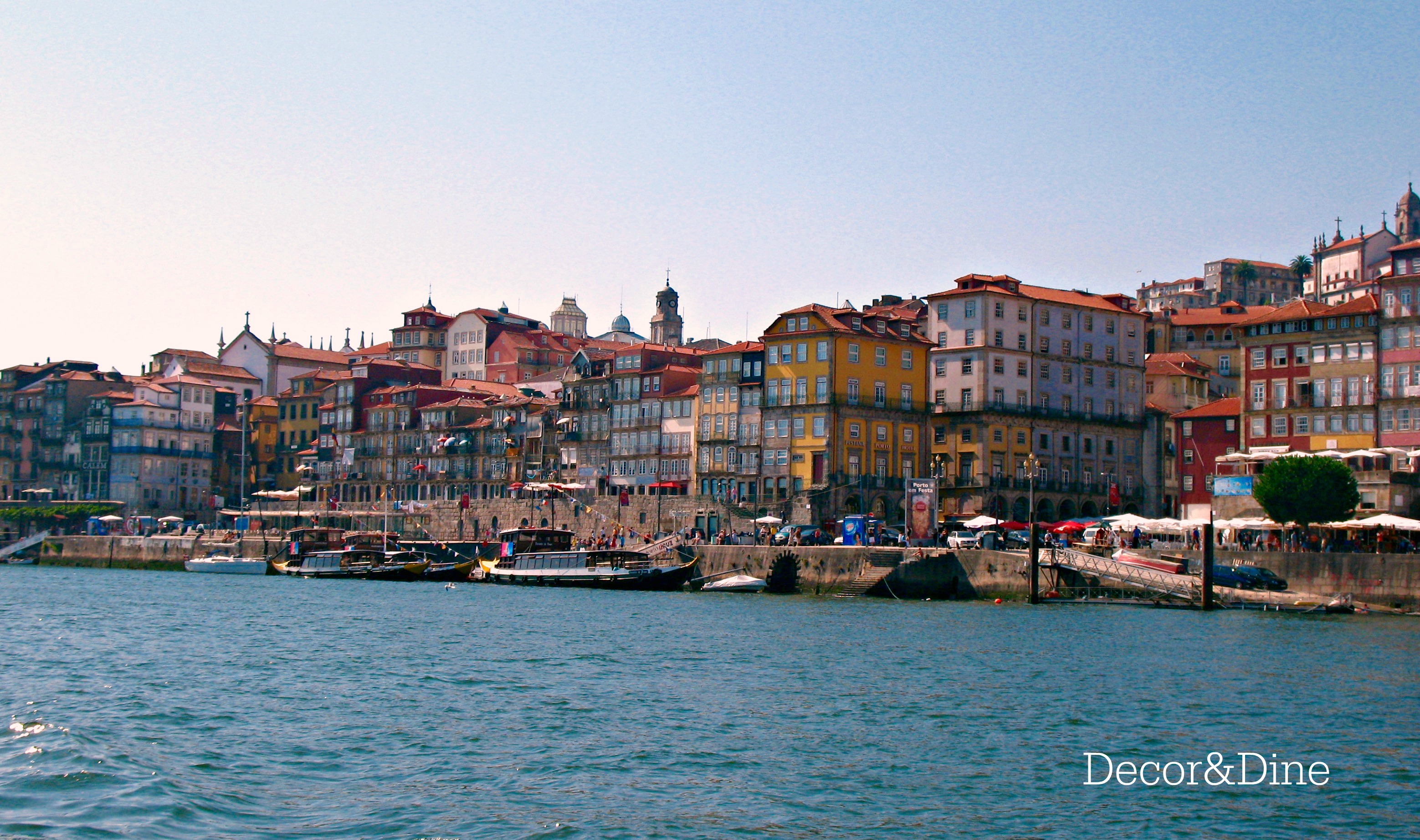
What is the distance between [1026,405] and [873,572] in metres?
26.3

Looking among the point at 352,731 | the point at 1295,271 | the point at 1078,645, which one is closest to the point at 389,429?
the point at 1078,645

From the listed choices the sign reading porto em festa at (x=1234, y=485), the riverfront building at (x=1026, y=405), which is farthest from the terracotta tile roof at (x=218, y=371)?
the sign reading porto em festa at (x=1234, y=485)

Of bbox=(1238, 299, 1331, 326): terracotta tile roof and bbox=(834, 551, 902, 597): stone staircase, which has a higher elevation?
bbox=(1238, 299, 1331, 326): terracotta tile roof

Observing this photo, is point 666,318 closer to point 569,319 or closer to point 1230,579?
point 569,319

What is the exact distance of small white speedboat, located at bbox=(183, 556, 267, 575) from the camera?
99.4 meters

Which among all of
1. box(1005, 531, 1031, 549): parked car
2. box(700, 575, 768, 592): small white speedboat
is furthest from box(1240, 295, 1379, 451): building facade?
box(700, 575, 768, 592): small white speedboat

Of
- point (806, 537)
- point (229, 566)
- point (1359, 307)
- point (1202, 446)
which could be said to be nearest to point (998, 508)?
point (1202, 446)

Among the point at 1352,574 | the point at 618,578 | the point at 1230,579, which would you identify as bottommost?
the point at 618,578

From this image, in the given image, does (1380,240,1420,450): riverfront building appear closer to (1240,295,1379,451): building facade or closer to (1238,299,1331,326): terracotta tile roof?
(1240,295,1379,451): building facade

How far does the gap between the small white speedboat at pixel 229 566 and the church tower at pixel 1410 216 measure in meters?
130

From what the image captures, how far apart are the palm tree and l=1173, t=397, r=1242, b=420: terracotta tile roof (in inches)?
3684

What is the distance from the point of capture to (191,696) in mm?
32312

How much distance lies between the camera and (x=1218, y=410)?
88.4 meters

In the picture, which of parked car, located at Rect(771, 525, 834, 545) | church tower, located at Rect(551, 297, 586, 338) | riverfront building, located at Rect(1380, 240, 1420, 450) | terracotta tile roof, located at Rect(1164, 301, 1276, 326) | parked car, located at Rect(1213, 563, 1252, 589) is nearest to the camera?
parked car, located at Rect(1213, 563, 1252, 589)
